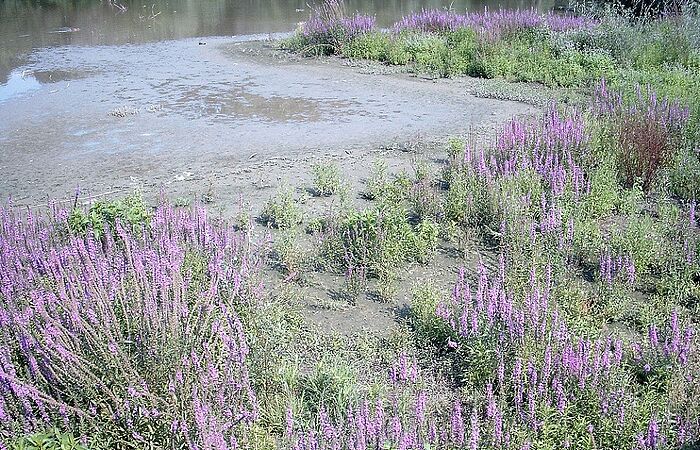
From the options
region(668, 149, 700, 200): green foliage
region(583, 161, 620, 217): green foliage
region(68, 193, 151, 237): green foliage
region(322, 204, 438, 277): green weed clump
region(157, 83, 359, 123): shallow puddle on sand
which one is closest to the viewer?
region(68, 193, 151, 237): green foliage

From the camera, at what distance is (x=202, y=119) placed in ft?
38.4

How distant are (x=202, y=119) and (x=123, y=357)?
8.50 metres

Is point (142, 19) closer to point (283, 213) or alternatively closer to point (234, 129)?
point (234, 129)

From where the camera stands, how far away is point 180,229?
18.2 feet

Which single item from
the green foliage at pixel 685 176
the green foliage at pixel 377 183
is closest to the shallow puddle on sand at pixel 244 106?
the green foliage at pixel 377 183

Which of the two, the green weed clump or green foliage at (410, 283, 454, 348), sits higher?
the green weed clump

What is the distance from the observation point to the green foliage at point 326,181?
793 cm

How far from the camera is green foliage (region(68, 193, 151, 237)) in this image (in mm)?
5672

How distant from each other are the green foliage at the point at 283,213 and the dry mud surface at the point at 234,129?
211 mm

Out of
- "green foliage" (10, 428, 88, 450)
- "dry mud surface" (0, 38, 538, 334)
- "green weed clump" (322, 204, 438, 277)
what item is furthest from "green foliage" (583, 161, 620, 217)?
"green foliage" (10, 428, 88, 450)

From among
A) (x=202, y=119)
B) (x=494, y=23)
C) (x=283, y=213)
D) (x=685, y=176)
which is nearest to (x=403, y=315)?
(x=283, y=213)

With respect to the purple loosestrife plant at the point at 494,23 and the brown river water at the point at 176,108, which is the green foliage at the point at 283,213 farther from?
the purple loosestrife plant at the point at 494,23

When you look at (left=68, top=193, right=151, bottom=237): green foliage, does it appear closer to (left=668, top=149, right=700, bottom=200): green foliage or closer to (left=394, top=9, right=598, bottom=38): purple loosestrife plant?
(left=668, top=149, right=700, bottom=200): green foliage

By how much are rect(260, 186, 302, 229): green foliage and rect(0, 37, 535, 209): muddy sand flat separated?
740 millimetres
